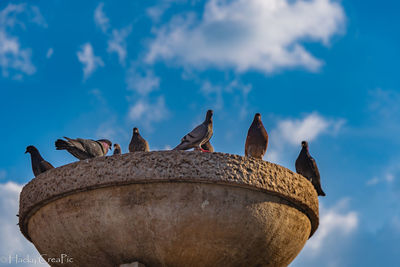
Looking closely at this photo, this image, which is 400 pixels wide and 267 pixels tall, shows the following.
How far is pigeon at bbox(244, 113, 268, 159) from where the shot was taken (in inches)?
288

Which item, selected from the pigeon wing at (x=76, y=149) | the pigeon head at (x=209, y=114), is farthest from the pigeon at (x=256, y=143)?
the pigeon wing at (x=76, y=149)

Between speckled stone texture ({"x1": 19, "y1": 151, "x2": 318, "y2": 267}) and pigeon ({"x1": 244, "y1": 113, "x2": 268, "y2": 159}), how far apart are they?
3.83 ft

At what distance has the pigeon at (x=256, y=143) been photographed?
7312mm

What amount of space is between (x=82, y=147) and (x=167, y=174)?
6.90 feet

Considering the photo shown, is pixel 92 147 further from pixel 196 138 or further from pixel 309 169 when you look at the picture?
pixel 309 169

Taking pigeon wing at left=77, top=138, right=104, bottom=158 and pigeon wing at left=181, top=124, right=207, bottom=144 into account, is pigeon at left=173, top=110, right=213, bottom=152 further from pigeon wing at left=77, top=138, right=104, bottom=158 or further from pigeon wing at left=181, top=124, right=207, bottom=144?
pigeon wing at left=77, top=138, right=104, bottom=158

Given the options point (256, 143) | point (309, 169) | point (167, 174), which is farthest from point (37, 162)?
point (309, 169)

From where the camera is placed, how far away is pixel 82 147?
744cm

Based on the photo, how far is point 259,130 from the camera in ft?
24.3

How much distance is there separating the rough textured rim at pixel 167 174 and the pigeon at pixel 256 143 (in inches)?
44.9

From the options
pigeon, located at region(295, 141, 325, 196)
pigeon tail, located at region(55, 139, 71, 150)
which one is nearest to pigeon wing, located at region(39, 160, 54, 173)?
pigeon tail, located at region(55, 139, 71, 150)

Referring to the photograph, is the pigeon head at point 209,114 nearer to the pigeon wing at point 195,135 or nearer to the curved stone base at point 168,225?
the pigeon wing at point 195,135

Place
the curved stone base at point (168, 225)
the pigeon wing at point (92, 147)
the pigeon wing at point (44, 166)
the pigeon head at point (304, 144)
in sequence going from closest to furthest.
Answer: the curved stone base at point (168, 225), the pigeon wing at point (92, 147), the pigeon head at point (304, 144), the pigeon wing at point (44, 166)

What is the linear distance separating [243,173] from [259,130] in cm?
166
